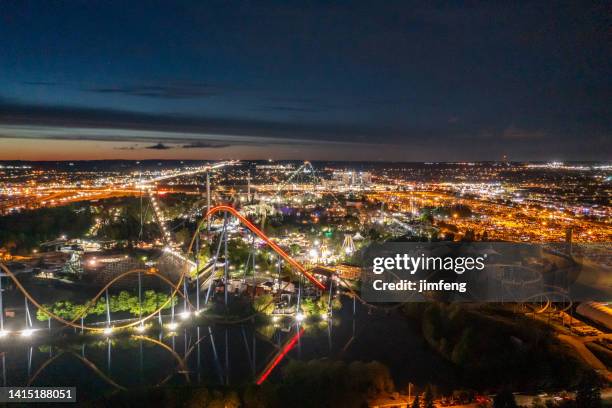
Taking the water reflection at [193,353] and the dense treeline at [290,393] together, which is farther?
the water reflection at [193,353]

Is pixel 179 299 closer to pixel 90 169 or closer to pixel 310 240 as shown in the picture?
pixel 310 240

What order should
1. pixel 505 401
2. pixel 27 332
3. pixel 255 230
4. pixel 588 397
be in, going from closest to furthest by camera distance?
pixel 588 397
pixel 505 401
pixel 27 332
pixel 255 230

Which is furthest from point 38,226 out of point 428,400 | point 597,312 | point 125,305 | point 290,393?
point 597,312

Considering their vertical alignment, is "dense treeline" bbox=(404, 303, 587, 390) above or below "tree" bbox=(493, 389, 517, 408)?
below

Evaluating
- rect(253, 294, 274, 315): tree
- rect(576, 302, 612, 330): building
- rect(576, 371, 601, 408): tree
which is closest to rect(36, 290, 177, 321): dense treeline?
rect(253, 294, 274, 315): tree

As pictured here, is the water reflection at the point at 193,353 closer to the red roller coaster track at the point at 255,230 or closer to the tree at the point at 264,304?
the tree at the point at 264,304

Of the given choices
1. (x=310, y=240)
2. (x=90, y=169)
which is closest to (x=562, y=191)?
(x=310, y=240)

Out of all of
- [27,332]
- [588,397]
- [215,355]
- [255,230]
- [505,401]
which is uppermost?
[255,230]

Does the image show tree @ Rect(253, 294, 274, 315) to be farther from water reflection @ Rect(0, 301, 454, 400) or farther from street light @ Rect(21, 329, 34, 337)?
street light @ Rect(21, 329, 34, 337)

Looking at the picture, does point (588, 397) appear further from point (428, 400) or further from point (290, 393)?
point (290, 393)

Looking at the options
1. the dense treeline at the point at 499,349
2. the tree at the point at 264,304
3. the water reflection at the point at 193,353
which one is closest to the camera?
the dense treeline at the point at 499,349

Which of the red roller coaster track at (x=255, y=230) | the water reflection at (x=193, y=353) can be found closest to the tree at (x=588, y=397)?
the water reflection at (x=193, y=353)
